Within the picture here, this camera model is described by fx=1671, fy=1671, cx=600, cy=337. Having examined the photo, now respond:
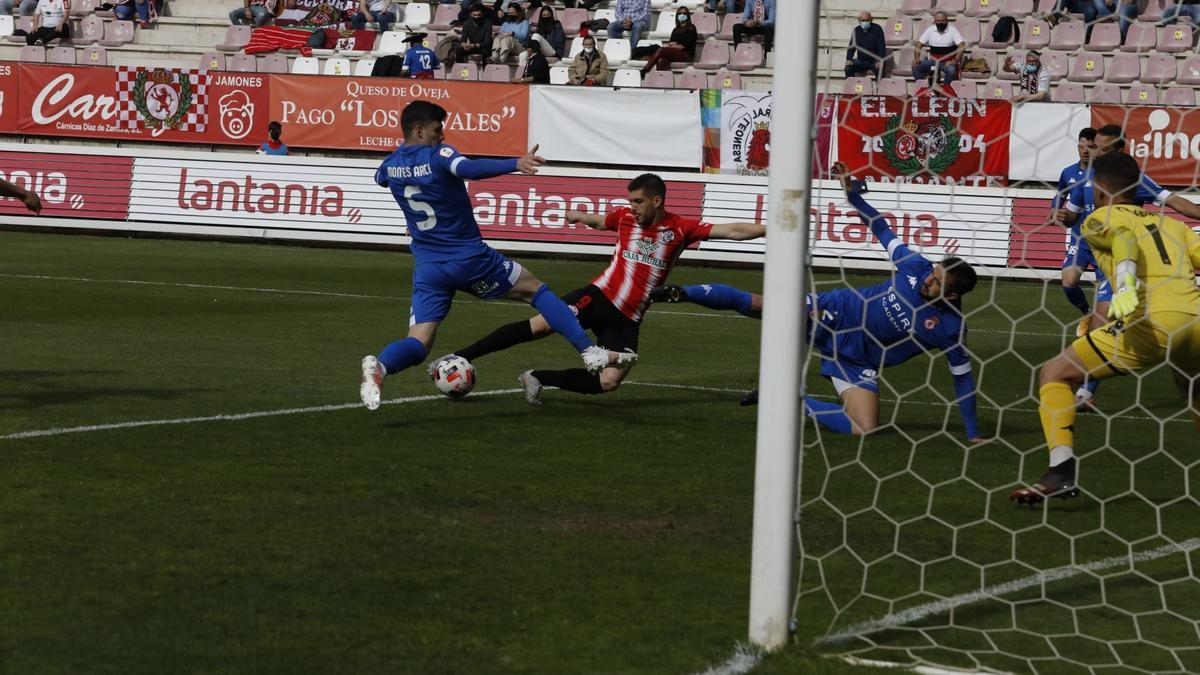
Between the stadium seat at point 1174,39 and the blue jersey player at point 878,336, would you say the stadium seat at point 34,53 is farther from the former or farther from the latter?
the blue jersey player at point 878,336

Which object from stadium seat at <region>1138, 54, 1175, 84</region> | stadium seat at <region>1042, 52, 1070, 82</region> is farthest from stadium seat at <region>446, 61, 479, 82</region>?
stadium seat at <region>1138, 54, 1175, 84</region>

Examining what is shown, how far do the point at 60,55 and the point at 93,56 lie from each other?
0.66 m

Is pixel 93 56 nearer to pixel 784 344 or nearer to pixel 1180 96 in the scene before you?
pixel 1180 96

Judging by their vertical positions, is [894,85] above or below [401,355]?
above

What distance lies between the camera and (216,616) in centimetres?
520

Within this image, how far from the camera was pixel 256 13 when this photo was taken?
3262 centimetres

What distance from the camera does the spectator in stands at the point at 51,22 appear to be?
33.1 meters

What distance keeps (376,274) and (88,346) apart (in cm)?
779

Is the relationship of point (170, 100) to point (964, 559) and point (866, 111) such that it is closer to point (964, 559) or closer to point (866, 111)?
point (866, 111)

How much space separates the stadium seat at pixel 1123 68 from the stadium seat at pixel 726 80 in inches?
234

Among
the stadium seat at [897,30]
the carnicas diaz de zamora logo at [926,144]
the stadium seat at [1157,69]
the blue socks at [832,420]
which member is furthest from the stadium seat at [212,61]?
the blue socks at [832,420]

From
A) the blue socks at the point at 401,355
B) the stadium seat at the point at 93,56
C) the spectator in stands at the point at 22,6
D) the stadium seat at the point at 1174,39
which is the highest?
the spectator in stands at the point at 22,6

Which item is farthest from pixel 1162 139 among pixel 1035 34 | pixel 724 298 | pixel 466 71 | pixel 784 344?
pixel 784 344

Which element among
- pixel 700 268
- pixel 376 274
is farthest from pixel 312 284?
pixel 700 268
